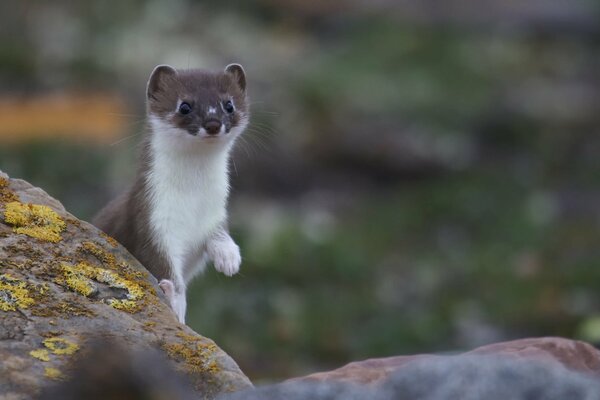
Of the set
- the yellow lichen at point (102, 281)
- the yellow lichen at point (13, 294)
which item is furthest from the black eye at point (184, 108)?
the yellow lichen at point (13, 294)

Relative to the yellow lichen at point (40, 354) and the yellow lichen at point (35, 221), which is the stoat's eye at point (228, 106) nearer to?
the yellow lichen at point (35, 221)

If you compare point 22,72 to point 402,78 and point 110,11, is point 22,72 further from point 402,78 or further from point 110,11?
point 402,78

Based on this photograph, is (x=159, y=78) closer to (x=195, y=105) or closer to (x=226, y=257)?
(x=195, y=105)

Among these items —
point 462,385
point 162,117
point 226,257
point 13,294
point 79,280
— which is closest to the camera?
point 462,385

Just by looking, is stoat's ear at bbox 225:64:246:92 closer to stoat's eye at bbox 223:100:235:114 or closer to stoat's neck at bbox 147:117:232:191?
stoat's eye at bbox 223:100:235:114

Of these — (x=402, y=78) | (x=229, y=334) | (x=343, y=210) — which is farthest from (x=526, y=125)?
(x=229, y=334)

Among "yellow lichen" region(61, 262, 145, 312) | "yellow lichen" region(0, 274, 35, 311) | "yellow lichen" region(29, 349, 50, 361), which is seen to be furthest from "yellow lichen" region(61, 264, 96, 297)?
"yellow lichen" region(29, 349, 50, 361)

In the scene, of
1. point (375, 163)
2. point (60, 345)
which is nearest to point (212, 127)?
point (60, 345)
